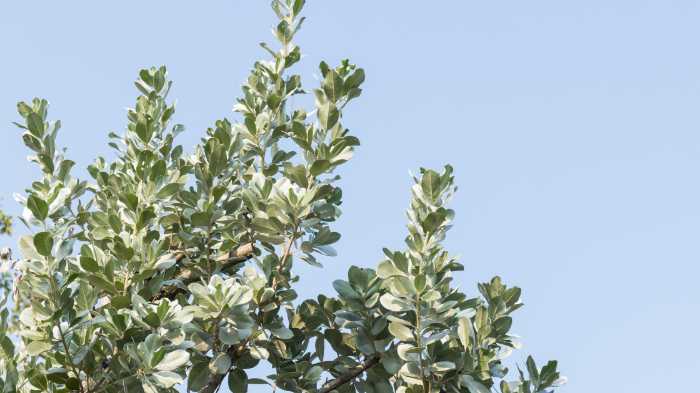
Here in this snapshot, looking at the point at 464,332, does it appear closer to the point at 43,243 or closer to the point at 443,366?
the point at 443,366

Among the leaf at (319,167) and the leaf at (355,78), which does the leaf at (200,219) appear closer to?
the leaf at (319,167)

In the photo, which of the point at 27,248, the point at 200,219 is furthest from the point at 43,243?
the point at 200,219

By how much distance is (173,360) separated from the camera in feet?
12.0

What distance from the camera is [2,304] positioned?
3611 millimetres

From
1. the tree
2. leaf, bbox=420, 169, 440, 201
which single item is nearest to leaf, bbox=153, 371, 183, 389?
the tree

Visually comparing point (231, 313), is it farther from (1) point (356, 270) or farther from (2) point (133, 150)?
(2) point (133, 150)

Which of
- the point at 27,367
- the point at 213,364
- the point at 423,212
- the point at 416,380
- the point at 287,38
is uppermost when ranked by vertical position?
the point at 287,38

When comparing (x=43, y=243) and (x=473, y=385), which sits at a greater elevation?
(x=473, y=385)

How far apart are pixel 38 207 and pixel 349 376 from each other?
167cm

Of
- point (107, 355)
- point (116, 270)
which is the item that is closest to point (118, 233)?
point (116, 270)

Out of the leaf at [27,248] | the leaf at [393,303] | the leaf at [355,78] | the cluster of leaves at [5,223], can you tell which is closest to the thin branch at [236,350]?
the leaf at [393,303]

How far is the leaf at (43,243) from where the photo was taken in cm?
363

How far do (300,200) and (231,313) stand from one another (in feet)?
2.18

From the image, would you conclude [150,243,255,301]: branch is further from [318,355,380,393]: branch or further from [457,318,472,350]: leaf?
[457,318,472,350]: leaf
